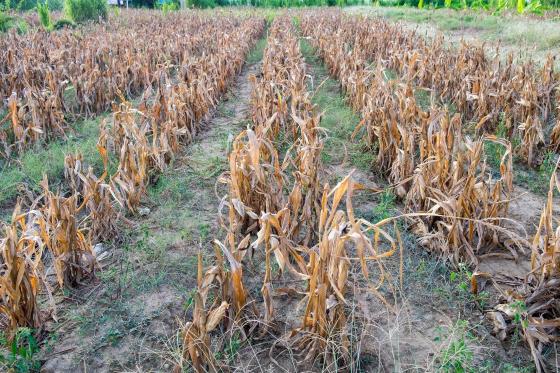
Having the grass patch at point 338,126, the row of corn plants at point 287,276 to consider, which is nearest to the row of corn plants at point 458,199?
the grass patch at point 338,126

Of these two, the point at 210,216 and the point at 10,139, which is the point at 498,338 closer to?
the point at 210,216

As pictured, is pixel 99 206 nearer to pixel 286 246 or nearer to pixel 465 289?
pixel 286 246

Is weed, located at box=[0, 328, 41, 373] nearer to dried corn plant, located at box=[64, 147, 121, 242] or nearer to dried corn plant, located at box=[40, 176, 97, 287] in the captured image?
dried corn plant, located at box=[40, 176, 97, 287]

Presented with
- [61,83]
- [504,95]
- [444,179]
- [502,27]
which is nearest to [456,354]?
[444,179]

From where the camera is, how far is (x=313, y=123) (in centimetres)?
432

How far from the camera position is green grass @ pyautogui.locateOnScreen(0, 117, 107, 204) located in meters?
4.47

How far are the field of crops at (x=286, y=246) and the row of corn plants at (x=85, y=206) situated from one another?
0.05ft

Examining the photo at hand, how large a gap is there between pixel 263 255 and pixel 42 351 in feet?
4.93

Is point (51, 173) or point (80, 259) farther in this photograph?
point (51, 173)

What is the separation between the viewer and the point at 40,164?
4.85 meters

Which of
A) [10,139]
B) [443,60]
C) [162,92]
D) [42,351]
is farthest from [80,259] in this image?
[443,60]

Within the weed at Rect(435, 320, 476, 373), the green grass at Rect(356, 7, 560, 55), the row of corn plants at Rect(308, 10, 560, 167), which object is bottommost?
the weed at Rect(435, 320, 476, 373)

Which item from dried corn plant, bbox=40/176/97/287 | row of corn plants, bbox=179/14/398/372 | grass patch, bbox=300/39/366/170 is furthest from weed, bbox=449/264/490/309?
dried corn plant, bbox=40/176/97/287

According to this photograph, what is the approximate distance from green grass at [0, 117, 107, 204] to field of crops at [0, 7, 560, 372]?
0.10 feet
